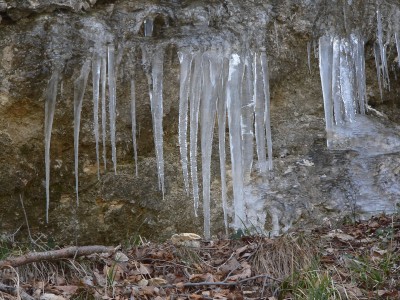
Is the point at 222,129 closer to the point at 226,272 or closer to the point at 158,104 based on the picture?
the point at 158,104

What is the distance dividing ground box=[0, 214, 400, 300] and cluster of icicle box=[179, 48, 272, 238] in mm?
754

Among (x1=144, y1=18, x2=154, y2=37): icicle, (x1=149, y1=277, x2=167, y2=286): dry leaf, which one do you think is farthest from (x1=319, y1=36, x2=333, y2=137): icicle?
(x1=149, y1=277, x2=167, y2=286): dry leaf

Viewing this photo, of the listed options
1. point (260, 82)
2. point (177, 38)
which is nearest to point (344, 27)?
point (260, 82)

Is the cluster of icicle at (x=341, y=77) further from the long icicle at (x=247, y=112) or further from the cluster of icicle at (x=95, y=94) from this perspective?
the cluster of icicle at (x=95, y=94)

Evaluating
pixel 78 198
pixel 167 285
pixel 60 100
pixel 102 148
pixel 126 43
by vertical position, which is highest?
pixel 126 43

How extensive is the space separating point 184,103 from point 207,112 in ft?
0.58

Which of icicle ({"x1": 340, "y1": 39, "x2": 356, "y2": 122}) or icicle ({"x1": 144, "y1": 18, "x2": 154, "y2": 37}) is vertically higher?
icicle ({"x1": 144, "y1": 18, "x2": 154, "y2": 37})

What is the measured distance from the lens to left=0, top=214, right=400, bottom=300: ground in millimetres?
3922

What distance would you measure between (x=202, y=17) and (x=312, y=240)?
1.94 metres

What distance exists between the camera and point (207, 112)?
5402mm

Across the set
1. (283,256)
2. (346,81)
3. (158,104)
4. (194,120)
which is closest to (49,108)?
(158,104)

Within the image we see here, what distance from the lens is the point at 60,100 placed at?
5395mm

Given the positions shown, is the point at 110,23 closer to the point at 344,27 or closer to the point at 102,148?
the point at 102,148

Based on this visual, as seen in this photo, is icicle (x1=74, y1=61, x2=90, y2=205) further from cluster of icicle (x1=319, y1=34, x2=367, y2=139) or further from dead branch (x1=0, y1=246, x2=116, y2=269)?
cluster of icicle (x1=319, y1=34, x2=367, y2=139)
